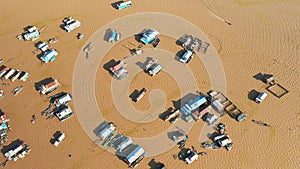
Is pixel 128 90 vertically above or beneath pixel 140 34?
beneath

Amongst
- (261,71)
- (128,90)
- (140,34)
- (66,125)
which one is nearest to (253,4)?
(261,71)

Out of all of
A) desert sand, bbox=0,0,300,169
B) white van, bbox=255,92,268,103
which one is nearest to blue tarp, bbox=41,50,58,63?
desert sand, bbox=0,0,300,169

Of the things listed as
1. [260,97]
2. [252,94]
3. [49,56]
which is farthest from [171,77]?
[49,56]

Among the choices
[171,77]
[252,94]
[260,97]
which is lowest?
[260,97]

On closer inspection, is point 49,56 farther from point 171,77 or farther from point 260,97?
point 260,97

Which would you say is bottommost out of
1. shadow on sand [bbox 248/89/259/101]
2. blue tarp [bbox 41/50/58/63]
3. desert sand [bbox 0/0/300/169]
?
Result: shadow on sand [bbox 248/89/259/101]

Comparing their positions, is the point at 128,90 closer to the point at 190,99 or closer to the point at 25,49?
the point at 190,99

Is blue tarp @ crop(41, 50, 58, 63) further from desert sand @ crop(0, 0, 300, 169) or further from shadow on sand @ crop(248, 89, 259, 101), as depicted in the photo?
shadow on sand @ crop(248, 89, 259, 101)


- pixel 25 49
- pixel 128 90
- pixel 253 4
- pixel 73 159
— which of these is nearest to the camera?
pixel 73 159
